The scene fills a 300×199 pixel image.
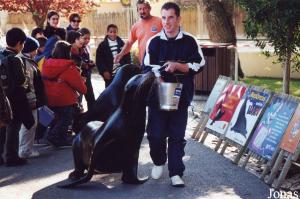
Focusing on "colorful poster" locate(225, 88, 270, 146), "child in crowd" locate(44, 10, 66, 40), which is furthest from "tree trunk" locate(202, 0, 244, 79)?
"colorful poster" locate(225, 88, 270, 146)

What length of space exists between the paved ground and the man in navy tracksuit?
268 millimetres

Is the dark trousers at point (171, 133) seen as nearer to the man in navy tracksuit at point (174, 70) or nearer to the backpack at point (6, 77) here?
the man in navy tracksuit at point (174, 70)

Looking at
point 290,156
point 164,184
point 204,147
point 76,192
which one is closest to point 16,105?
point 76,192

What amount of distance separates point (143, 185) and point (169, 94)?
1204 millimetres

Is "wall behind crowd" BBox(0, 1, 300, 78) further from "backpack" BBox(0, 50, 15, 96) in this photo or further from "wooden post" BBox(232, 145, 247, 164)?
"backpack" BBox(0, 50, 15, 96)

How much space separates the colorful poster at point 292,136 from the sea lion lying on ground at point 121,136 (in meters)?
A: 1.58

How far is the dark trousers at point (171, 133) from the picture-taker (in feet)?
17.6

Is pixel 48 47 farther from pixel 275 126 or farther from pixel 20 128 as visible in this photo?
pixel 275 126

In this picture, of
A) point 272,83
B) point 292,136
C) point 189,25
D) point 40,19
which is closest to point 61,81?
point 292,136

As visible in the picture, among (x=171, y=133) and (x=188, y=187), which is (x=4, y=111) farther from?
(x=188, y=187)

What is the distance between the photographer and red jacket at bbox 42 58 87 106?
6910 millimetres

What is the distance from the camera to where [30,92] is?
6441 mm

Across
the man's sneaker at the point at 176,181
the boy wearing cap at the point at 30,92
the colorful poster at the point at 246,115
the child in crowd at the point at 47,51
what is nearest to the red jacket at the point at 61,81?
the boy wearing cap at the point at 30,92

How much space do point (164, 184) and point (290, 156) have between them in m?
1.39
